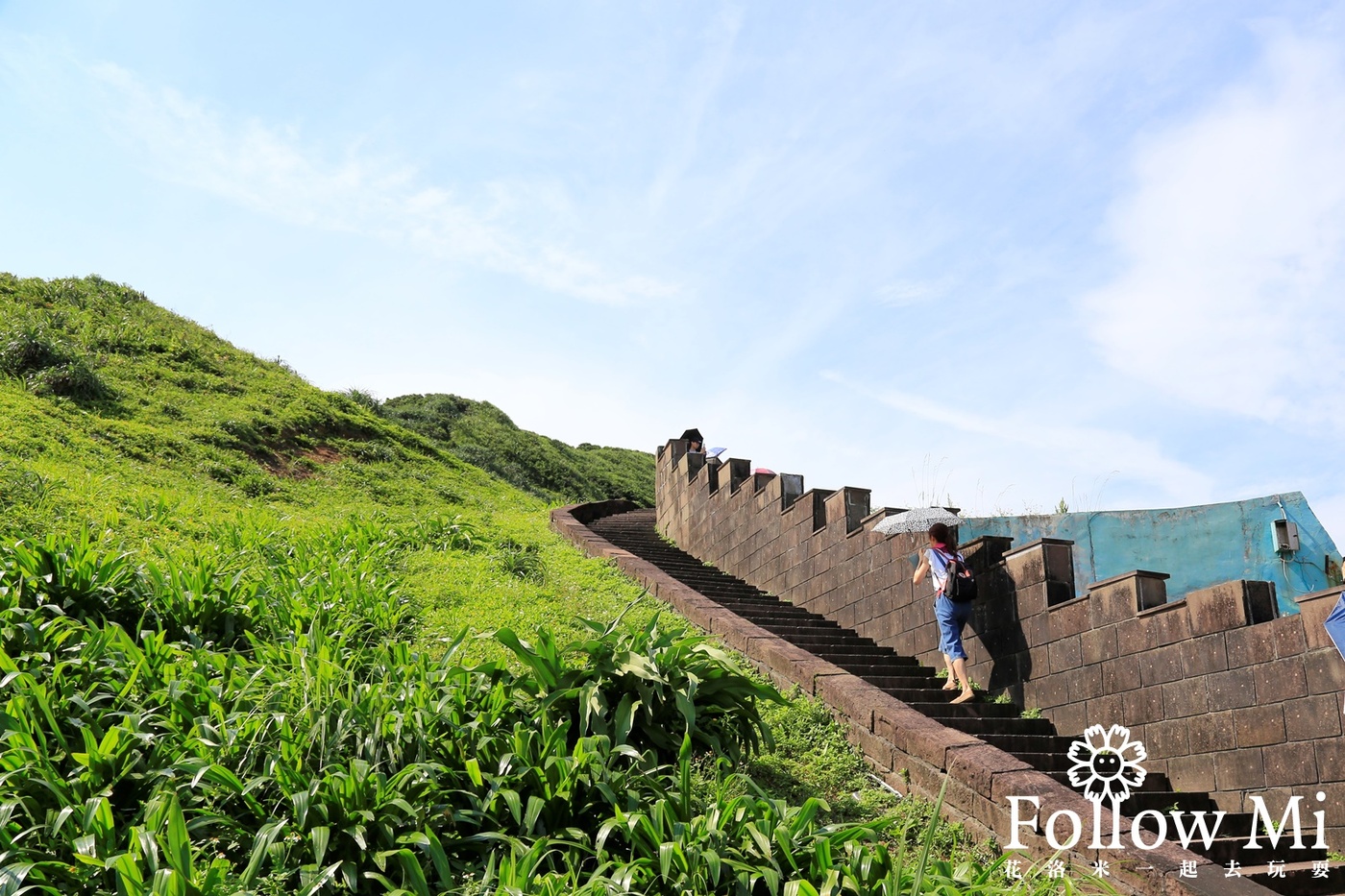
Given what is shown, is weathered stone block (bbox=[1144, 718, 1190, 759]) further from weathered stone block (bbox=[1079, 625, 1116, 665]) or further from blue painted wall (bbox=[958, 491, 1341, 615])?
blue painted wall (bbox=[958, 491, 1341, 615])

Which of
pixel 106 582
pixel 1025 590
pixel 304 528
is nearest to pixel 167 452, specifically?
pixel 304 528

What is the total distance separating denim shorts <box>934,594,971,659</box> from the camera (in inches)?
288

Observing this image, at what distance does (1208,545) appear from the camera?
8.41 m

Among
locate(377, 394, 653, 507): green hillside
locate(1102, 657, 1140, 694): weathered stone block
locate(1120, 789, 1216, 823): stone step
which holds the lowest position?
locate(1120, 789, 1216, 823): stone step

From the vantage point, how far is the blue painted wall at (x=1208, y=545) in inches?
314

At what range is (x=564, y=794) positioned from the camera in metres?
4.11

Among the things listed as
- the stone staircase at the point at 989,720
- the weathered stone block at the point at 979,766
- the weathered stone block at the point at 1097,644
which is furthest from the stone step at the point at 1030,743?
the weathered stone block at the point at 979,766

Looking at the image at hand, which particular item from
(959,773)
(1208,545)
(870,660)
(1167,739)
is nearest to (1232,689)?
(1167,739)

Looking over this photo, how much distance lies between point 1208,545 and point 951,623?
287 centimetres

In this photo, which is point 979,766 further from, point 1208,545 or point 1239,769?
point 1208,545

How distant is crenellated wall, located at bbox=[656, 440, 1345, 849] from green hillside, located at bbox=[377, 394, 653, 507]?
48.8 ft

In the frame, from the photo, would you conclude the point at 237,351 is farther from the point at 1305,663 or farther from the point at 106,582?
the point at 1305,663

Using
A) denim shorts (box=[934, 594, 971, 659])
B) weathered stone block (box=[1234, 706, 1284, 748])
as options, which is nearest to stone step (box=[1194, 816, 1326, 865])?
weathered stone block (box=[1234, 706, 1284, 748])

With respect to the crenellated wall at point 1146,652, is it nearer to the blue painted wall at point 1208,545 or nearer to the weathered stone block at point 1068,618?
the weathered stone block at point 1068,618
